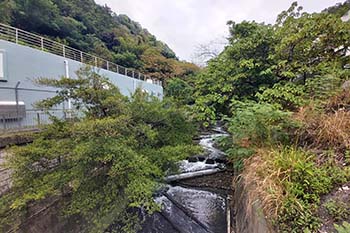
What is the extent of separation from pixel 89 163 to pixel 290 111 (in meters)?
3.97

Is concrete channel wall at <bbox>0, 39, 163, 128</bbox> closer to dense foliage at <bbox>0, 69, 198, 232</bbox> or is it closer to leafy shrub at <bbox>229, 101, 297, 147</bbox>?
dense foliage at <bbox>0, 69, 198, 232</bbox>

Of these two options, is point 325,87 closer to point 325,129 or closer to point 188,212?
point 325,129

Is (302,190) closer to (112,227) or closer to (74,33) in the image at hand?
(112,227)

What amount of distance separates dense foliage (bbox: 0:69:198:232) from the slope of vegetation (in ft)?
6.25

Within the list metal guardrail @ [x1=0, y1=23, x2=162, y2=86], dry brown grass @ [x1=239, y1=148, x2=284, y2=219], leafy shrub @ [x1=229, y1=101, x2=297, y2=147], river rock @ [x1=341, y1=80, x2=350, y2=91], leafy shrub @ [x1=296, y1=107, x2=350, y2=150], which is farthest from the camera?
metal guardrail @ [x1=0, y1=23, x2=162, y2=86]

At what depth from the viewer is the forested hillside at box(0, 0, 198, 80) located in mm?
16906

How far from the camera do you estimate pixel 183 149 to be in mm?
4781

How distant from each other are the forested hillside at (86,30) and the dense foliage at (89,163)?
49.1 feet

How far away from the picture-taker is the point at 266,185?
7.95 feet

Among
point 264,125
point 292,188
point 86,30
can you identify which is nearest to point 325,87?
point 264,125

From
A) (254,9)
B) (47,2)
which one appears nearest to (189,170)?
(254,9)

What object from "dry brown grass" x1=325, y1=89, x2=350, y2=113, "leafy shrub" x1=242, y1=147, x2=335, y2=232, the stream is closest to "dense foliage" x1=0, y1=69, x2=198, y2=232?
the stream

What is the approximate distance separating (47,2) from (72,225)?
65.6 ft

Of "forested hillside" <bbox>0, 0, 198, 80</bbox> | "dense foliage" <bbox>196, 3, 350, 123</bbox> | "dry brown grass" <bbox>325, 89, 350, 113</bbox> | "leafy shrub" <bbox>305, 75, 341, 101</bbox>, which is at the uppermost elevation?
"forested hillside" <bbox>0, 0, 198, 80</bbox>
